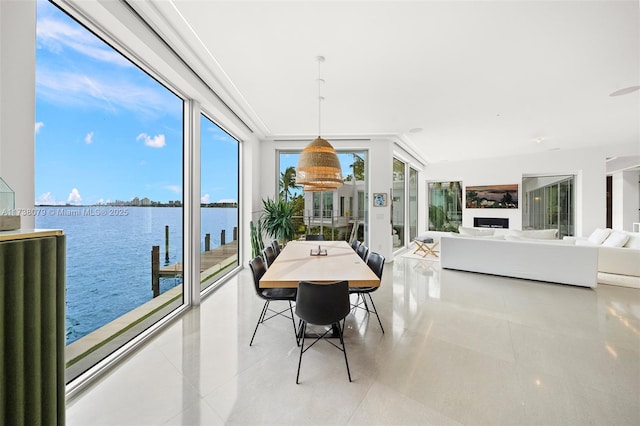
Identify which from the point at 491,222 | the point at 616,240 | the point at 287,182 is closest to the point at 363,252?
the point at 287,182

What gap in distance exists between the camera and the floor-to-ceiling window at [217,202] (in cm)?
390

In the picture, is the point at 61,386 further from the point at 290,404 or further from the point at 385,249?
the point at 385,249

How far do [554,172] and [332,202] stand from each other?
6.97 meters

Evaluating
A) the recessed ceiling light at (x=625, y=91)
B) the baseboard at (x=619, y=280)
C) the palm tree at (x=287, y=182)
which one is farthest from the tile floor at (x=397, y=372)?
the palm tree at (x=287, y=182)

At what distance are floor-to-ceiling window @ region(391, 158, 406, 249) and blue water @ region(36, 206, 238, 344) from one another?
Answer: 19.5 ft

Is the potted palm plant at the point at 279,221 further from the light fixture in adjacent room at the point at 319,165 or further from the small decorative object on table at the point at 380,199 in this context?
the light fixture in adjacent room at the point at 319,165

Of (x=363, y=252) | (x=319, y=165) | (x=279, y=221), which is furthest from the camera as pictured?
(x=279, y=221)

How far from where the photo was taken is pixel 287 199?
614 cm

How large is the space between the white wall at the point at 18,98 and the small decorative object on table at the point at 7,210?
1.23ft

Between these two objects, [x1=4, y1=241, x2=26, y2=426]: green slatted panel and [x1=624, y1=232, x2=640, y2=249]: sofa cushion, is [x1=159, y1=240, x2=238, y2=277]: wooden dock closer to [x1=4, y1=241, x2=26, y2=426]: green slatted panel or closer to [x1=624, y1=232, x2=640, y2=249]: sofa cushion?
[x1=4, y1=241, x2=26, y2=426]: green slatted panel

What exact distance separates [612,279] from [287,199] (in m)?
6.50

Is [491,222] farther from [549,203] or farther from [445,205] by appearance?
[549,203]

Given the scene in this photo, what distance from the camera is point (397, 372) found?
6.72 ft

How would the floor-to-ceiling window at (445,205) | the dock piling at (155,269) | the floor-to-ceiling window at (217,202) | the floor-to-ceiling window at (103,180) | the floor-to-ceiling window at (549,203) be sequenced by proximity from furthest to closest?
the floor-to-ceiling window at (445,205) < the floor-to-ceiling window at (549,203) < the floor-to-ceiling window at (217,202) < the dock piling at (155,269) < the floor-to-ceiling window at (103,180)
